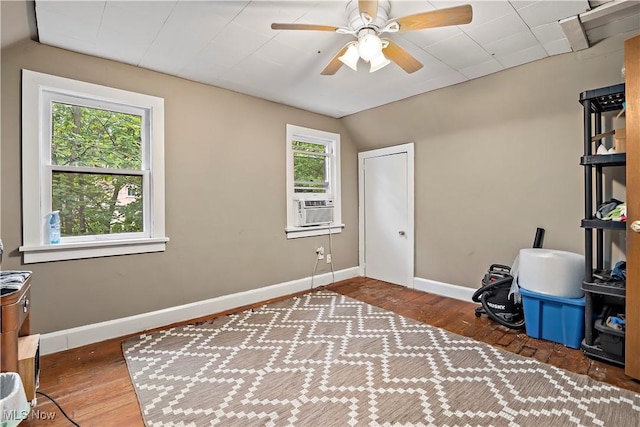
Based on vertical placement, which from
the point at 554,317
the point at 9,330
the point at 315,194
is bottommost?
the point at 554,317

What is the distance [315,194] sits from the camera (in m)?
4.25

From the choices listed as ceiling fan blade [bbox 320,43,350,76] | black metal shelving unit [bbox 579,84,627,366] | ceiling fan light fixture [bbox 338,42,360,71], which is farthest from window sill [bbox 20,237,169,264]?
black metal shelving unit [bbox 579,84,627,366]

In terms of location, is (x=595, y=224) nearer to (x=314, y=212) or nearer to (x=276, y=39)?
(x=276, y=39)

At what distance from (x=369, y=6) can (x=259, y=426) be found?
2.31 meters

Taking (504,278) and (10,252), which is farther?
(504,278)

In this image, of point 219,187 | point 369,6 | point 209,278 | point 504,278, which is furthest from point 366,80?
point 209,278

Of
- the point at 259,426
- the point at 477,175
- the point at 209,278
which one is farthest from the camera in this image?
the point at 477,175

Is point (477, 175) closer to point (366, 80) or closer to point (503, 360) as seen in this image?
point (366, 80)

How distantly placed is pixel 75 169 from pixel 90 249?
0.67 meters

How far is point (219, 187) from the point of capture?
3291 millimetres

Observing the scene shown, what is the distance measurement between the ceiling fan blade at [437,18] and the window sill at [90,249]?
264cm

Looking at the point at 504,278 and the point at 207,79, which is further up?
the point at 207,79

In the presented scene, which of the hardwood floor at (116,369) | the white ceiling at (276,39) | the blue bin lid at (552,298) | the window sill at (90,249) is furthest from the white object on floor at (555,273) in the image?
the window sill at (90,249)

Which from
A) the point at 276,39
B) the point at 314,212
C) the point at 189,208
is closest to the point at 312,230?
the point at 314,212
